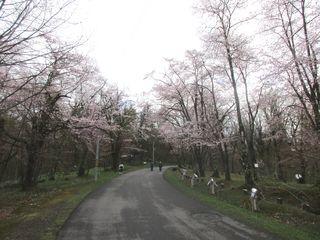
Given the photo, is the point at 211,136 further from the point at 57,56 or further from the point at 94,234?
the point at 57,56

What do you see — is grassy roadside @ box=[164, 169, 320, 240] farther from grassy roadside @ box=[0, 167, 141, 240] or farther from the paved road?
grassy roadside @ box=[0, 167, 141, 240]

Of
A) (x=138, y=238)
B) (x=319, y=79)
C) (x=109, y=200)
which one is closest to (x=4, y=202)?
(x=109, y=200)

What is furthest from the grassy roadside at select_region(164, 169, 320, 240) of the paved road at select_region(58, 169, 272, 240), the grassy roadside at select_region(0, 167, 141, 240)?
the grassy roadside at select_region(0, 167, 141, 240)

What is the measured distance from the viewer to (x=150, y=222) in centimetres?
1136

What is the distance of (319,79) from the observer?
15586mm

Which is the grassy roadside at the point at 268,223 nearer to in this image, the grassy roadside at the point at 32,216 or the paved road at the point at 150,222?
the paved road at the point at 150,222

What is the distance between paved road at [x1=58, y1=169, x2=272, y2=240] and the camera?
9.59 m

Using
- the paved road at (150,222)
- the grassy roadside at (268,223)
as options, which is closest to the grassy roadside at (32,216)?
the paved road at (150,222)

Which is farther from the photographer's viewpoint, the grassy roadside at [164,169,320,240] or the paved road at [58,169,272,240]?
the grassy roadside at [164,169,320,240]

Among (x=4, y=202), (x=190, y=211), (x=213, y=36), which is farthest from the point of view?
(x=213, y=36)

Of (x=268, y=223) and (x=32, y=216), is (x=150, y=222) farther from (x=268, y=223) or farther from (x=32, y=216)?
(x=32, y=216)

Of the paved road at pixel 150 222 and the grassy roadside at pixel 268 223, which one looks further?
the grassy roadside at pixel 268 223

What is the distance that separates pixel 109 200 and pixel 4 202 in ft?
19.9

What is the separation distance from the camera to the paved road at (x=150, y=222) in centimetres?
959
